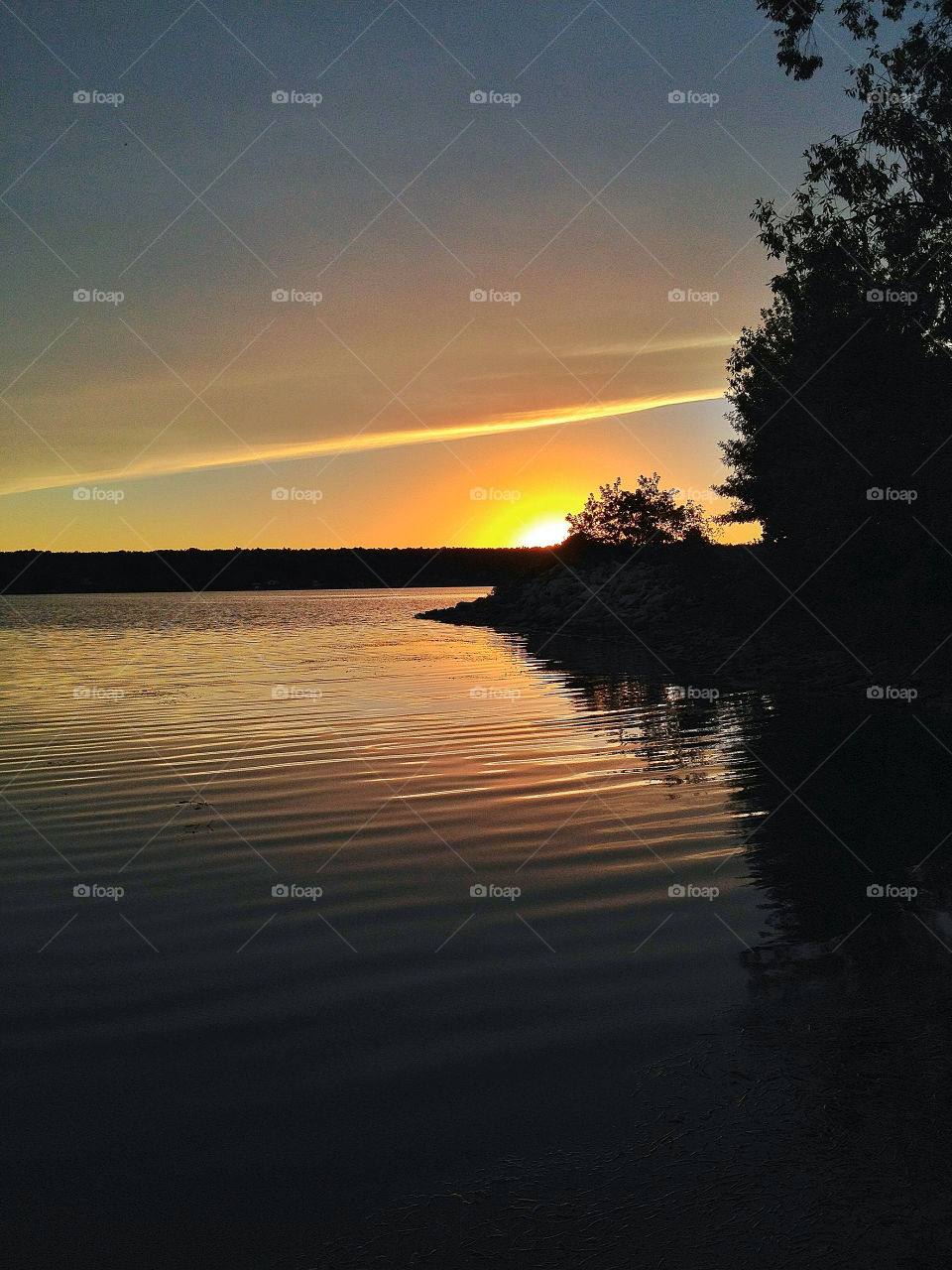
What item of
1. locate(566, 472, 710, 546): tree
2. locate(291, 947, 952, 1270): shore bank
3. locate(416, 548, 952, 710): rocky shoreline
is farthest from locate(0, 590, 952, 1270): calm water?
locate(566, 472, 710, 546): tree

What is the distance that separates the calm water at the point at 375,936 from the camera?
189 inches

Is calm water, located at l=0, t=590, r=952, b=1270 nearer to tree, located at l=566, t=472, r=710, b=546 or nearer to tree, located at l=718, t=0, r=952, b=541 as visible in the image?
tree, located at l=718, t=0, r=952, b=541

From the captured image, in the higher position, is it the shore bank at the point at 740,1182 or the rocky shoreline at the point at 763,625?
the rocky shoreline at the point at 763,625

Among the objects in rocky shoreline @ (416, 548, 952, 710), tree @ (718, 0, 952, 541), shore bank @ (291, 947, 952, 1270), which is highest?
tree @ (718, 0, 952, 541)

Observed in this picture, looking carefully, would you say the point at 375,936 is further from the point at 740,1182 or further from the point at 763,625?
the point at 763,625

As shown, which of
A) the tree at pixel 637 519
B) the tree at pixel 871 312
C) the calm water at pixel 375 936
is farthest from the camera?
the tree at pixel 637 519

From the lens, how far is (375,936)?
26.0 feet

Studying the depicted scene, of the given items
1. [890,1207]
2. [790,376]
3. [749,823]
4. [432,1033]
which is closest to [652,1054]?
[432,1033]

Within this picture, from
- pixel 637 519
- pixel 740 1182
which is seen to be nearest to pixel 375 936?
pixel 740 1182

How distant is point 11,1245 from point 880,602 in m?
29.7

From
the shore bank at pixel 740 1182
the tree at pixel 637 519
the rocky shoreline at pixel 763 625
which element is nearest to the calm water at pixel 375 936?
the shore bank at pixel 740 1182

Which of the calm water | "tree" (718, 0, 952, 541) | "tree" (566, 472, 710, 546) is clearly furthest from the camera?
"tree" (566, 472, 710, 546)

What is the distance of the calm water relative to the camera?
4809mm

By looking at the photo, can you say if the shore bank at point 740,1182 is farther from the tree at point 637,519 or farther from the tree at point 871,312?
the tree at point 637,519
